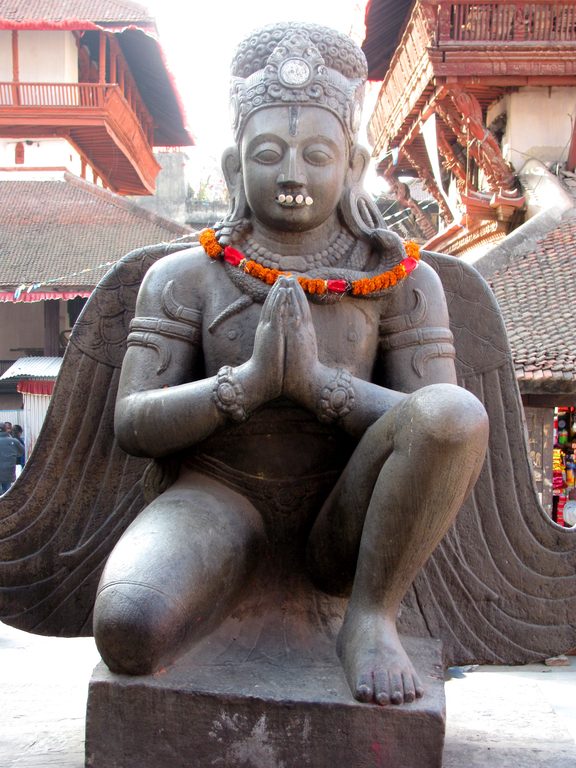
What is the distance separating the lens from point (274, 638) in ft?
10.1

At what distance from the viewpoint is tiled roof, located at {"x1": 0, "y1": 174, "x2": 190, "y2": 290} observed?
17.0 meters

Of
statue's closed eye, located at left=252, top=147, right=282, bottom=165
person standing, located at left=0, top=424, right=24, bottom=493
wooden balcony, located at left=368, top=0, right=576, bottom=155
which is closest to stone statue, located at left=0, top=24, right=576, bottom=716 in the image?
statue's closed eye, located at left=252, top=147, right=282, bottom=165

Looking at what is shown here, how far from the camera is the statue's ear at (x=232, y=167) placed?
11.1 feet

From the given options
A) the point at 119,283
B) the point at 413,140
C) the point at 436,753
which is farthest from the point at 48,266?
the point at 436,753

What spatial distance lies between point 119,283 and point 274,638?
1441 mm

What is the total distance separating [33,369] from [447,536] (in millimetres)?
14565

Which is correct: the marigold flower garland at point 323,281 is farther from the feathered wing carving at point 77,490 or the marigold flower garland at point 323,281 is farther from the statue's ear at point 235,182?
the feathered wing carving at point 77,490

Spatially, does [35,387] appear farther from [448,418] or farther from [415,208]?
[448,418]

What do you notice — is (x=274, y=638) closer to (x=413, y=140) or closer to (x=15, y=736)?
(x=15, y=736)

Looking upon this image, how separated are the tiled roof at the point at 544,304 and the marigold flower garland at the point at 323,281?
20.4 ft

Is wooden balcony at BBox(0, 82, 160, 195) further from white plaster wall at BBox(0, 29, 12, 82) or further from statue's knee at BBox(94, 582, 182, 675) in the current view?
statue's knee at BBox(94, 582, 182, 675)

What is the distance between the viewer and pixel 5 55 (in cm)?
2088

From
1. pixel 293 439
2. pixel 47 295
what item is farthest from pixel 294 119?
pixel 47 295

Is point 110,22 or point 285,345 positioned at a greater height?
point 110,22
